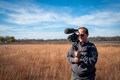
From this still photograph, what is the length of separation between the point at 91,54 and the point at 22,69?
3708 millimetres

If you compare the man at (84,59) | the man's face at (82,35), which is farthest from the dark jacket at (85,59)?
the man's face at (82,35)

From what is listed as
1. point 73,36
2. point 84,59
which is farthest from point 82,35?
point 84,59

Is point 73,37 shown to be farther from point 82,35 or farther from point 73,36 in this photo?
point 82,35

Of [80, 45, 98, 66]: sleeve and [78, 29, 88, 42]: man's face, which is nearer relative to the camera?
[80, 45, 98, 66]: sleeve

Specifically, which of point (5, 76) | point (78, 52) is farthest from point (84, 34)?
point (5, 76)

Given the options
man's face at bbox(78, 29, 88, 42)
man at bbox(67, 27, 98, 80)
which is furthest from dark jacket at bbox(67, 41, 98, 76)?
man's face at bbox(78, 29, 88, 42)

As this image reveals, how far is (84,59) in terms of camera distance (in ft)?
9.34

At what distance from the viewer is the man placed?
2834 millimetres

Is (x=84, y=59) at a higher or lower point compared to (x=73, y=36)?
lower

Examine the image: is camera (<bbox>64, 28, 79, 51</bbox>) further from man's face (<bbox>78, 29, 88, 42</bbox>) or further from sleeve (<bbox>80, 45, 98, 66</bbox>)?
sleeve (<bbox>80, 45, 98, 66</bbox>)

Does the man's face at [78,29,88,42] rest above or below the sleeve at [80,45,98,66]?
above

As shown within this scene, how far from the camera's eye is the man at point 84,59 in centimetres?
283

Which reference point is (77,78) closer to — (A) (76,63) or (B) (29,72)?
(A) (76,63)

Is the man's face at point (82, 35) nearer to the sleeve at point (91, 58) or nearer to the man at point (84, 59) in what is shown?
the man at point (84, 59)
